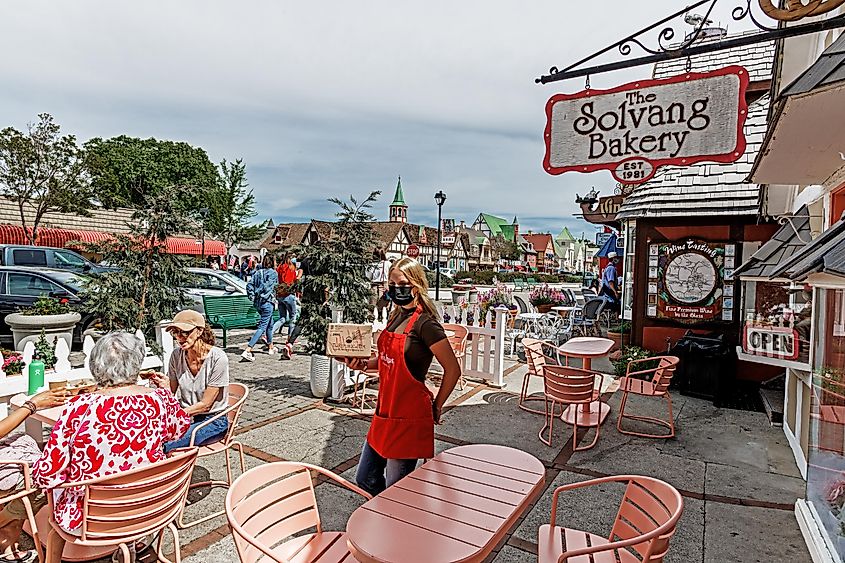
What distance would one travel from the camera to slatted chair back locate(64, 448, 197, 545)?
8.45 ft

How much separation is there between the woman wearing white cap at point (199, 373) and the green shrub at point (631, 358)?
21.6 feet

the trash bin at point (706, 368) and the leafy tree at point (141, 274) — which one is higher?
the leafy tree at point (141, 274)

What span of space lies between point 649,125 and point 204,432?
377 centimetres

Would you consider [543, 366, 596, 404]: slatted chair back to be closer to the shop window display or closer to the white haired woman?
the shop window display

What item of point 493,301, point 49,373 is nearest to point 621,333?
point 493,301

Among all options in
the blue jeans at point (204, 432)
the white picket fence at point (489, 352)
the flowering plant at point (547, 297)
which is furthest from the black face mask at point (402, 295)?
the flowering plant at point (547, 297)

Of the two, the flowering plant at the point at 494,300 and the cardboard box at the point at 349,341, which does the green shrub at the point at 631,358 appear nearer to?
the flowering plant at the point at 494,300

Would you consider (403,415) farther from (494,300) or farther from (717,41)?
(494,300)

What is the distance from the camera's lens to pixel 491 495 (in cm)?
263

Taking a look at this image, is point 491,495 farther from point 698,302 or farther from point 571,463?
point 698,302

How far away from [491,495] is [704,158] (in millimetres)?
2624

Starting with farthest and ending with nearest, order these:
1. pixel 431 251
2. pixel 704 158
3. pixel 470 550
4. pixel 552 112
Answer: pixel 431 251
pixel 552 112
pixel 704 158
pixel 470 550

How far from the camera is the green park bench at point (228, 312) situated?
11.2 meters

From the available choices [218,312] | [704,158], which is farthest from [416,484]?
[218,312]
